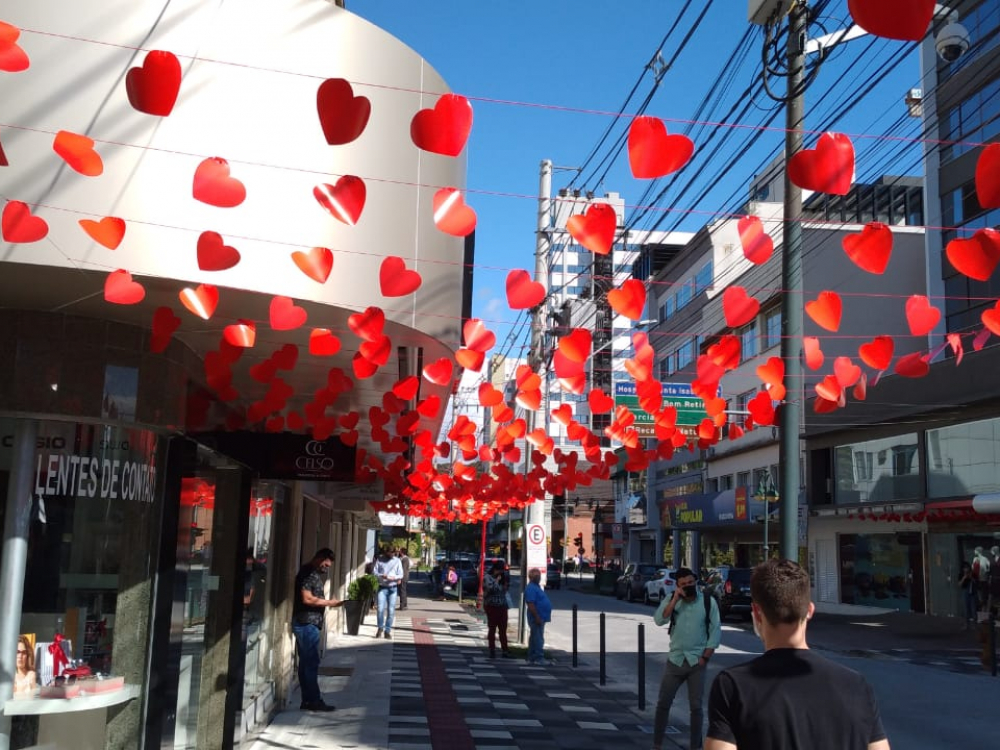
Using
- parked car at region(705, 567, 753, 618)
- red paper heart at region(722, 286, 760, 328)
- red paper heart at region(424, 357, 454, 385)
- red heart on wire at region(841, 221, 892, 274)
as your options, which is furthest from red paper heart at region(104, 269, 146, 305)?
parked car at region(705, 567, 753, 618)

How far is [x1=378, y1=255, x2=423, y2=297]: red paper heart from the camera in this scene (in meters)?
5.71

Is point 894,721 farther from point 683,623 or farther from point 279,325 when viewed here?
point 279,325

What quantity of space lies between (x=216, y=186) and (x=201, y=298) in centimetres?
67

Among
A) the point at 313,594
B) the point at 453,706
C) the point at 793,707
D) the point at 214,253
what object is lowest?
the point at 453,706

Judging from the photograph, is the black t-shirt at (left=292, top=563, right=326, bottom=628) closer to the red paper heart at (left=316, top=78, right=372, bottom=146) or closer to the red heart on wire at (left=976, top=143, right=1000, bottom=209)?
the red paper heart at (left=316, top=78, right=372, bottom=146)

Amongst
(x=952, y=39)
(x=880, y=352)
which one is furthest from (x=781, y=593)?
(x=952, y=39)

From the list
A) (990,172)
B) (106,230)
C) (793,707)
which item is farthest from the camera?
(106,230)

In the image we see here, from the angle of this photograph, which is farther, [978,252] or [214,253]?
[978,252]

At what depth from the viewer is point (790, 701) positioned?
3.03 metres

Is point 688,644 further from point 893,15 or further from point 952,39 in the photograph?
point 952,39

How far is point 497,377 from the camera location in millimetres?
77875

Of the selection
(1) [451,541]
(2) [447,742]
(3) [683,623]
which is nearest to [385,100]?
(3) [683,623]

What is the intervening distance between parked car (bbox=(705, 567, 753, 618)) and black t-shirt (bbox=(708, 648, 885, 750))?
26902mm

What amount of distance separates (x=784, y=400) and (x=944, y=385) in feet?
78.7
